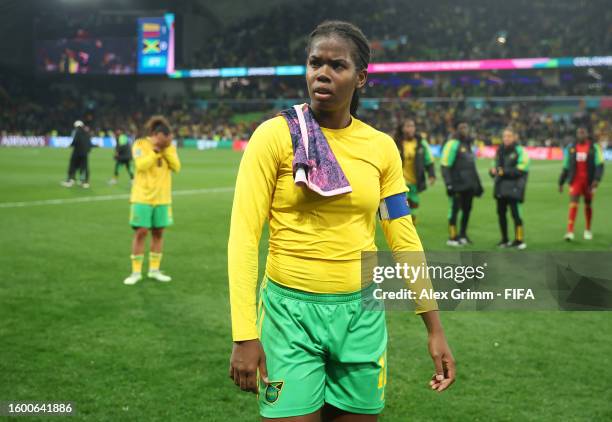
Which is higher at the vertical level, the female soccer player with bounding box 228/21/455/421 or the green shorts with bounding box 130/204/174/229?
the female soccer player with bounding box 228/21/455/421

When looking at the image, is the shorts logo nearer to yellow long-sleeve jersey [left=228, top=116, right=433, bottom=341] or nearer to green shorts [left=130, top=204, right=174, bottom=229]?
yellow long-sleeve jersey [left=228, top=116, right=433, bottom=341]

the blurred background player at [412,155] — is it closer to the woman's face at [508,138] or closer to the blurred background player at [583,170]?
the woman's face at [508,138]

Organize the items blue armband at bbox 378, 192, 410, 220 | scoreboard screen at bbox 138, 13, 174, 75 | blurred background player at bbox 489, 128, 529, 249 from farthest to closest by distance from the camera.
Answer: scoreboard screen at bbox 138, 13, 174, 75 → blurred background player at bbox 489, 128, 529, 249 → blue armband at bbox 378, 192, 410, 220

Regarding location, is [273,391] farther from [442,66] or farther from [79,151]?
[442,66]

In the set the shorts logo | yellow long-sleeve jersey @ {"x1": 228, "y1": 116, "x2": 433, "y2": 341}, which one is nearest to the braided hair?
yellow long-sleeve jersey @ {"x1": 228, "y1": 116, "x2": 433, "y2": 341}

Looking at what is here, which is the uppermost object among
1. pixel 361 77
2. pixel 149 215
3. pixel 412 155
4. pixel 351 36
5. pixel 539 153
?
pixel 351 36

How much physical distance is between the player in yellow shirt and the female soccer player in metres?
5.84

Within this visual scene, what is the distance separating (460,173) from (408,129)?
3.95ft

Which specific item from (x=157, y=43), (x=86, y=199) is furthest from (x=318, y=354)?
(x=157, y=43)

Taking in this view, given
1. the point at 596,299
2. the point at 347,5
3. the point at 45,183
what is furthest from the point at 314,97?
the point at 347,5

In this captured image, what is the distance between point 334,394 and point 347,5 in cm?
6497

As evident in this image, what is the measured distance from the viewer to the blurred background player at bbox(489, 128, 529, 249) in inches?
442

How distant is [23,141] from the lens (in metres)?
51.4

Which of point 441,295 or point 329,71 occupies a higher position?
point 329,71
